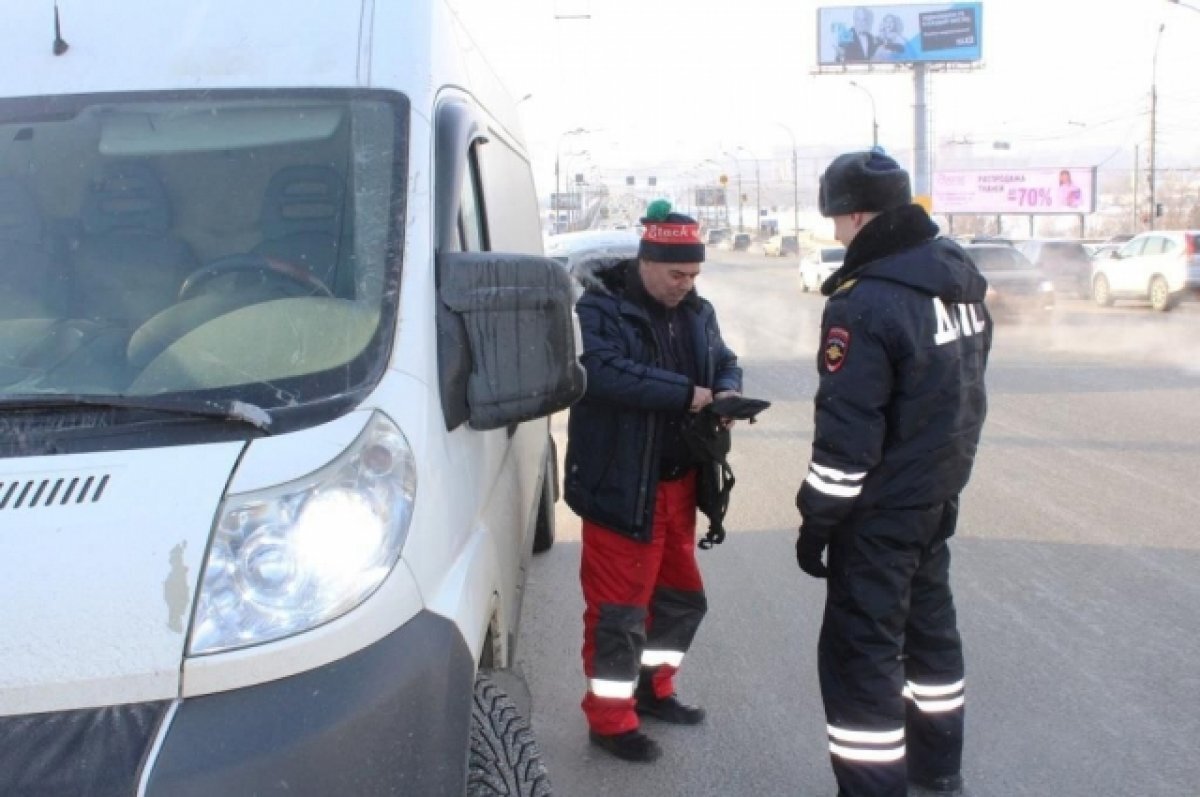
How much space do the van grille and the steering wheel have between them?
2.22ft

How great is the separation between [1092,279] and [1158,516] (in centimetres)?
2116

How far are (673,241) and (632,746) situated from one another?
→ 174 centimetres

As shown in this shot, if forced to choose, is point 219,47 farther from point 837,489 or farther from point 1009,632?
point 1009,632

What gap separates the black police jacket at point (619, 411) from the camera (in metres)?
3.90

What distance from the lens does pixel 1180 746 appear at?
4031mm

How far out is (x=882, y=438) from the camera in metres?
3.34

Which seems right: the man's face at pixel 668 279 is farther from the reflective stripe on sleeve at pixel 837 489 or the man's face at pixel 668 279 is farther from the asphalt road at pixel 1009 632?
the asphalt road at pixel 1009 632

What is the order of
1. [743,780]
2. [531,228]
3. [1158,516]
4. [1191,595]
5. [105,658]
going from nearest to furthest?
[105,658], [743,780], [1191,595], [531,228], [1158,516]

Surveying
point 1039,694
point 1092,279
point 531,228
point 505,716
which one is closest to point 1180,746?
point 1039,694

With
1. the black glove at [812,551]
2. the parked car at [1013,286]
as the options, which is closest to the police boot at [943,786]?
the black glove at [812,551]

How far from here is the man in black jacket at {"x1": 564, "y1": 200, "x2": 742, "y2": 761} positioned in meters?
3.94

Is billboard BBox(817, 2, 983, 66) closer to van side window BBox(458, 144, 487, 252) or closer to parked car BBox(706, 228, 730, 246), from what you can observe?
parked car BBox(706, 228, 730, 246)

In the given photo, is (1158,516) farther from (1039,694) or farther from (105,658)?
(105,658)

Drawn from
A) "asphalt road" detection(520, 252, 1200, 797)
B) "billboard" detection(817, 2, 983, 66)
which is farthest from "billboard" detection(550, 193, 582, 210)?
"asphalt road" detection(520, 252, 1200, 797)
